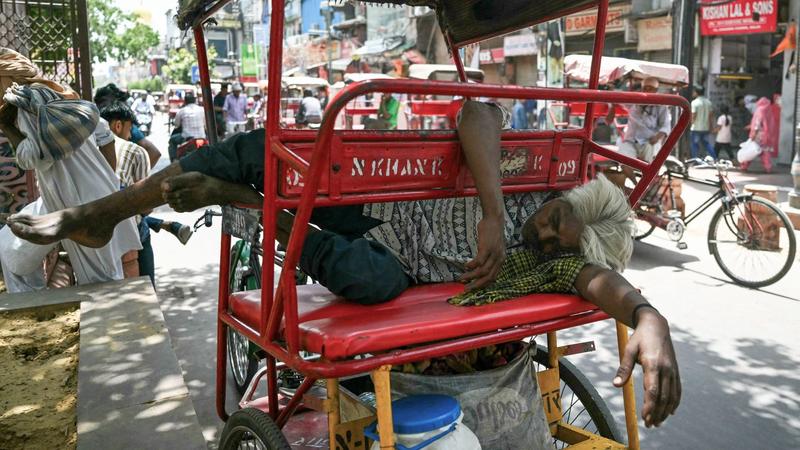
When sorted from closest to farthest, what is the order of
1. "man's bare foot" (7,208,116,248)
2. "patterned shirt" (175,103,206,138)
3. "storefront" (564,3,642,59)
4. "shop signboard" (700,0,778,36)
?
"man's bare foot" (7,208,116,248), "patterned shirt" (175,103,206,138), "shop signboard" (700,0,778,36), "storefront" (564,3,642,59)

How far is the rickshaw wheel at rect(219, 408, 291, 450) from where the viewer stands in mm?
1999

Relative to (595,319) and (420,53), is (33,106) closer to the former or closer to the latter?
(595,319)

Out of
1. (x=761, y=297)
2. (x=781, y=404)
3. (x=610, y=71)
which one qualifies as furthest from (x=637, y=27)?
(x=781, y=404)

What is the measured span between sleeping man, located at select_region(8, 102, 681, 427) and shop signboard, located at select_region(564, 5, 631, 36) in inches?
623

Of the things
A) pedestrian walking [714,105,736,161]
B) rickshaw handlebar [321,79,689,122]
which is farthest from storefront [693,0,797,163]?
rickshaw handlebar [321,79,689,122]

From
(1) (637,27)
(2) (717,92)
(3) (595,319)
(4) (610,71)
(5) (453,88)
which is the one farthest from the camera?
(1) (637,27)

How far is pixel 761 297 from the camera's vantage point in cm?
548

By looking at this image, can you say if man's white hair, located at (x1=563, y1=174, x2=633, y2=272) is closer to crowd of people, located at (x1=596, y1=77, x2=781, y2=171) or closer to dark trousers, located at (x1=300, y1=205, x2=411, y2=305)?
dark trousers, located at (x1=300, y1=205, x2=411, y2=305)

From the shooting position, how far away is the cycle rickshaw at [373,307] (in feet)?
5.82

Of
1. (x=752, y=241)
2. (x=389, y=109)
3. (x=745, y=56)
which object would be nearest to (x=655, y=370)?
(x=752, y=241)

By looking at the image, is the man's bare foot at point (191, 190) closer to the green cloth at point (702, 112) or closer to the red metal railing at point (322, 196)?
the red metal railing at point (322, 196)

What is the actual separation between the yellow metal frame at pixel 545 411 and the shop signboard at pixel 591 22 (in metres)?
15.9

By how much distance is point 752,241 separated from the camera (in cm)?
593

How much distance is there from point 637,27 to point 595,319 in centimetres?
1680
